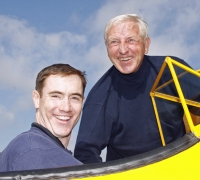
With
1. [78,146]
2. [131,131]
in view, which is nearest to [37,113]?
[78,146]

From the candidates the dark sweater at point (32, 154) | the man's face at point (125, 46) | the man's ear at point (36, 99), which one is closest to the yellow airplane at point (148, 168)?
the dark sweater at point (32, 154)

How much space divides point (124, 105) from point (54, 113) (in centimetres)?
140

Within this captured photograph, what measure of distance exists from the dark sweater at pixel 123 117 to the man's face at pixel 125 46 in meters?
0.10

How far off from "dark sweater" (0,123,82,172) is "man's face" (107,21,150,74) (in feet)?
6.30

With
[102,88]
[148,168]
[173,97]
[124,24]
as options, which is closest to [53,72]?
[148,168]

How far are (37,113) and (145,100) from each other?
1538 mm

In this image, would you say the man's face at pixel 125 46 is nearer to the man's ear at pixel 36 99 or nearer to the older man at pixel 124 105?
the older man at pixel 124 105

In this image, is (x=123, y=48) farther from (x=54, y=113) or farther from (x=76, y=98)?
(x=54, y=113)

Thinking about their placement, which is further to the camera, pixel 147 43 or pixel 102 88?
pixel 147 43

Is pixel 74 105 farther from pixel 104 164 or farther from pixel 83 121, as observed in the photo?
pixel 83 121

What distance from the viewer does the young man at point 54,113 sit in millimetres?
Result: 1611

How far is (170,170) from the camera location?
5.48 feet

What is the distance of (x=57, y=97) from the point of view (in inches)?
78.5

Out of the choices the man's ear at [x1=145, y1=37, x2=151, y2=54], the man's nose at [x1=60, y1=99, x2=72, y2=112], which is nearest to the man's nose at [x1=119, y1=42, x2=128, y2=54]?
the man's ear at [x1=145, y1=37, x2=151, y2=54]
